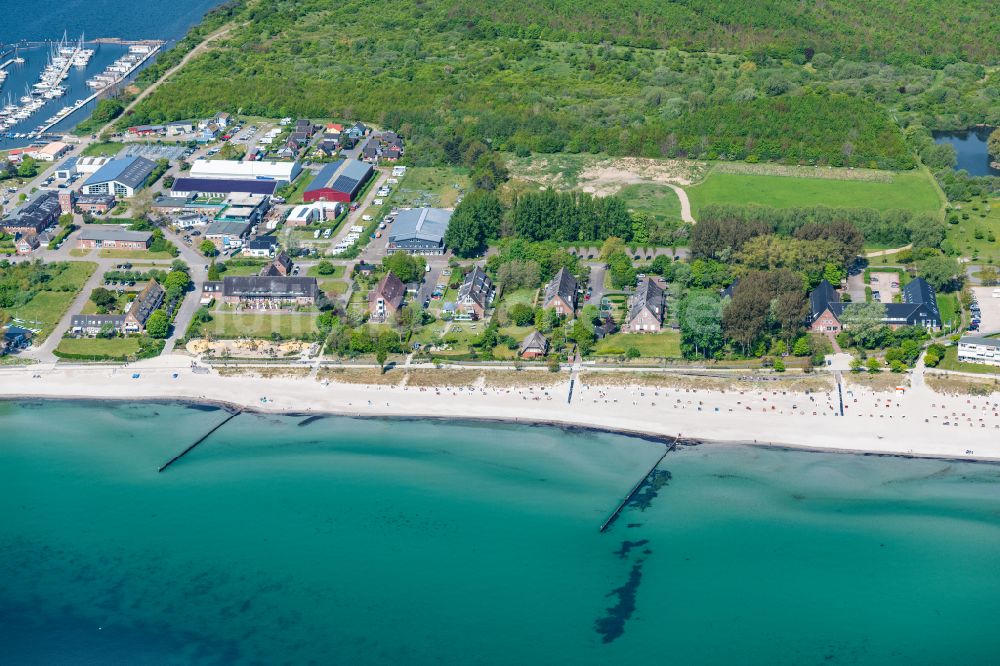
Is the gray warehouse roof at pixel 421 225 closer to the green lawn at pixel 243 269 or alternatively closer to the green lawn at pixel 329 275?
the green lawn at pixel 329 275

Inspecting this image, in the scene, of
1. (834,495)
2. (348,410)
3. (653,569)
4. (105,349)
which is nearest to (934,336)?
(834,495)

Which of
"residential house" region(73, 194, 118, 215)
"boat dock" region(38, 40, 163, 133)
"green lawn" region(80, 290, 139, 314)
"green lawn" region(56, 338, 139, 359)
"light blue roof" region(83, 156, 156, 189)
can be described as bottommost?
"green lawn" region(56, 338, 139, 359)

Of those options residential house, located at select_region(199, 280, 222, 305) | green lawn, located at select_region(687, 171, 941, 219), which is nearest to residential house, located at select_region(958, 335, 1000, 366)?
green lawn, located at select_region(687, 171, 941, 219)

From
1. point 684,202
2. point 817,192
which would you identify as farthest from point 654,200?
point 817,192

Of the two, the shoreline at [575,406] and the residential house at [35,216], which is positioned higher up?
the residential house at [35,216]

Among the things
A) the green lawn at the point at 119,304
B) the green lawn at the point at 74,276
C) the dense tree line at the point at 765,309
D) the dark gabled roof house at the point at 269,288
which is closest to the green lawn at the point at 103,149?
the green lawn at the point at 74,276

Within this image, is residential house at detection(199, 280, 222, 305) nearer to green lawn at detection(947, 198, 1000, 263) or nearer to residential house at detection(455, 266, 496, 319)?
residential house at detection(455, 266, 496, 319)
